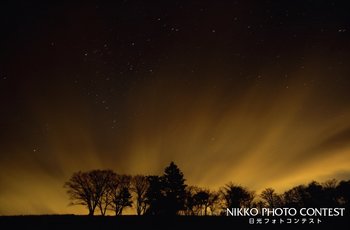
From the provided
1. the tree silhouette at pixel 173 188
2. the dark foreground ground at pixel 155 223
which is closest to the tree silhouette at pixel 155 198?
the tree silhouette at pixel 173 188

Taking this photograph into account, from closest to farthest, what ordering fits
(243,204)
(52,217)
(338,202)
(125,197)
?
(52,217) < (125,197) < (338,202) < (243,204)

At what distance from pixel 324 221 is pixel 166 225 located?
695 inches

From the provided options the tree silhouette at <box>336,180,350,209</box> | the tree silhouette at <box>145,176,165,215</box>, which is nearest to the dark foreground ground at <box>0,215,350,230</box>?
the tree silhouette at <box>145,176,165,215</box>

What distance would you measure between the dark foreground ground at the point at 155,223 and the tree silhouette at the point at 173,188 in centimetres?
1611

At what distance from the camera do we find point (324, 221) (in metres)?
38.4

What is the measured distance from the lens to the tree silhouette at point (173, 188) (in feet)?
180

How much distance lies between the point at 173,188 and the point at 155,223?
2047 cm

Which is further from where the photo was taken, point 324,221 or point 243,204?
point 243,204

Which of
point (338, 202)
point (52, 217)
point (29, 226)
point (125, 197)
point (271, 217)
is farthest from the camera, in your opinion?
point (338, 202)

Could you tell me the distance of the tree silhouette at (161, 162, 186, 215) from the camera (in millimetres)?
54781

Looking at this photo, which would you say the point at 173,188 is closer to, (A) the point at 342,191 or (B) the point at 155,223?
(B) the point at 155,223

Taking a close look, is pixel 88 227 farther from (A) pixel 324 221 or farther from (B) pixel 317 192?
(B) pixel 317 192

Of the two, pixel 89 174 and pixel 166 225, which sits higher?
pixel 89 174

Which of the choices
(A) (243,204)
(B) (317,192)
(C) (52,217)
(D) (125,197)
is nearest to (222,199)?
(A) (243,204)
